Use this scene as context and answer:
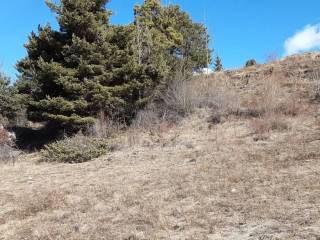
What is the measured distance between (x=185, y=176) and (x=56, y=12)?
12.4 metres

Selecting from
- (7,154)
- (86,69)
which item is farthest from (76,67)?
(7,154)

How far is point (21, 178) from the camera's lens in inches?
527

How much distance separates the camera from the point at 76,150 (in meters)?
15.8

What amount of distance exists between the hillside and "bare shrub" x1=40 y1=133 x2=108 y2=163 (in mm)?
468

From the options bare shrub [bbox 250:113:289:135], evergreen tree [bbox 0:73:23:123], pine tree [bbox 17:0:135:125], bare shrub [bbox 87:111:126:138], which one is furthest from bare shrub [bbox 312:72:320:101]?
evergreen tree [bbox 0:73:23:123]

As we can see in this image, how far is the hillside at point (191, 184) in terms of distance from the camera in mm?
7383

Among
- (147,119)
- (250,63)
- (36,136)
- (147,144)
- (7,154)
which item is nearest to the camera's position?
(147,144)

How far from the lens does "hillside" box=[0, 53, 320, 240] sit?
738 cm

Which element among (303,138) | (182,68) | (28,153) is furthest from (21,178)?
(182,68)

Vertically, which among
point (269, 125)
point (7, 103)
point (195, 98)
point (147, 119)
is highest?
point (7, 103)

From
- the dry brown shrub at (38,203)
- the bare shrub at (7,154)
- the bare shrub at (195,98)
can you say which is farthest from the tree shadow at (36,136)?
the dry brown shrub at (38,203)

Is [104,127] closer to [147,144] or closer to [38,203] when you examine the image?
[147,144]

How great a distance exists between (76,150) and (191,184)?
675cm

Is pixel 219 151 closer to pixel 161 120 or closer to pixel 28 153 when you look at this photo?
pixel 161 120
